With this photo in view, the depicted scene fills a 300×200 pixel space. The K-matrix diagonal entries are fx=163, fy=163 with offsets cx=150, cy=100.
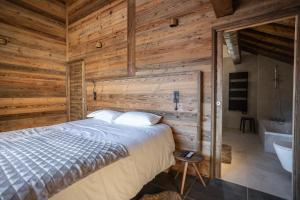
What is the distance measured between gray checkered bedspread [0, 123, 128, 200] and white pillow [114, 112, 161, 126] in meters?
0.80

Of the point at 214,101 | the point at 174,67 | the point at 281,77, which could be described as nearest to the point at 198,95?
the point at 214,101

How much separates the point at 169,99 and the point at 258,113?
13.6 ft

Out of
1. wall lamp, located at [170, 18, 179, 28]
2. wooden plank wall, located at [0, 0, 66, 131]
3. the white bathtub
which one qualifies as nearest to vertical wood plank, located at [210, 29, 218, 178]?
wall lamp, located at [170, 18, 179, 28]

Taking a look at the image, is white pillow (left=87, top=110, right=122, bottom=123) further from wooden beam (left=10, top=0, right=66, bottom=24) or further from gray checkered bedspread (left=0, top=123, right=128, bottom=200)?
wooden beam (left=10, top=0, right=66, bottom=24)

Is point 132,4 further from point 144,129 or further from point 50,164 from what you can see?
point 50,164

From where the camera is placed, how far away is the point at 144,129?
2.17 m

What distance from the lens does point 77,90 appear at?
4188 millimetres

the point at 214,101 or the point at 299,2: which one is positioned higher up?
the point at 299,2

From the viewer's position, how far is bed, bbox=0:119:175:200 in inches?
43.3

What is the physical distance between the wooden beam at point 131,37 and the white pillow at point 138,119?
0.90 metres

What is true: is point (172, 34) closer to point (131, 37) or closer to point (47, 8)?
point (131, 37)

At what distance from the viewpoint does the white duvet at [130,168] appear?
112cm

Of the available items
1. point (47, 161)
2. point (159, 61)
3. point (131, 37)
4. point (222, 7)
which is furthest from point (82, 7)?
point (47, 161)

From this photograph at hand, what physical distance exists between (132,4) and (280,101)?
15.9 ft
